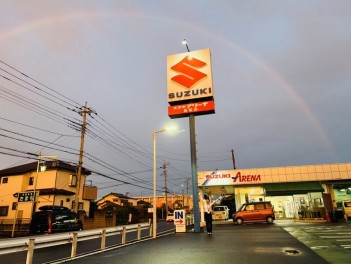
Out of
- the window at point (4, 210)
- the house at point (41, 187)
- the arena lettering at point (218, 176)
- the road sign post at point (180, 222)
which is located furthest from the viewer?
the window at point (4, 210)

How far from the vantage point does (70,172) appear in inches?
1647

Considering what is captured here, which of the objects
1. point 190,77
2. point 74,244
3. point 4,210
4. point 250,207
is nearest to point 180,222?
point 250,207

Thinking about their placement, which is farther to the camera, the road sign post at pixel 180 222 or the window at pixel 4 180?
the window at pixel 4 180

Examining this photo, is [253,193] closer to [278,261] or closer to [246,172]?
[246,172]

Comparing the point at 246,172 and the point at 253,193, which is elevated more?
the point at 246,172

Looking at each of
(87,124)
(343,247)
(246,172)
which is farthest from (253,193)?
(343,247)

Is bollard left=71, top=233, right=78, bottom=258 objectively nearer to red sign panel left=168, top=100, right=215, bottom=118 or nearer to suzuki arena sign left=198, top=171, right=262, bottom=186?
red sign panel left=168, top=100, right=215, bottom=118

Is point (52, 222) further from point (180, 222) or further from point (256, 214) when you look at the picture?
A: point (256, 214)

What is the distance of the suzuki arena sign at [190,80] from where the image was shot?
73.5ft

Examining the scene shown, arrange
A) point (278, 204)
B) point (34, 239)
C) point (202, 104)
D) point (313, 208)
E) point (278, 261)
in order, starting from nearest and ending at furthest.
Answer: point (278, 261)
point (34, 239)
point (202, 104)
point (313, 208)
point (278, 204)

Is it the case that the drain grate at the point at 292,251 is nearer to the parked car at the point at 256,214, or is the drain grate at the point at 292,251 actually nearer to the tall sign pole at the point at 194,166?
the tall sign pole at the point at 194,166

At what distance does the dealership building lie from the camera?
2839 cm

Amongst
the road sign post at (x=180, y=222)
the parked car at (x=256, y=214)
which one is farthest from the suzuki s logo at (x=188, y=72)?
the parked car at (x=256, y=214)

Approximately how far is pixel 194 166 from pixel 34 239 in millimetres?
14089
